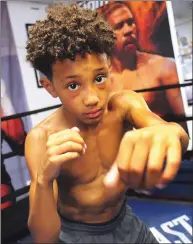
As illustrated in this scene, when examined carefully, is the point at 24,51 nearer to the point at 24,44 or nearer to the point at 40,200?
the point at 24,44

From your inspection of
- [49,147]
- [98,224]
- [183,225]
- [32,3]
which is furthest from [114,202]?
[32,3]

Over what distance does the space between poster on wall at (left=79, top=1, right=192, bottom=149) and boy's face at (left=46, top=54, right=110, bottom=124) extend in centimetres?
14

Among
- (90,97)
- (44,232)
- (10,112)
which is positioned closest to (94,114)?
(90,97)

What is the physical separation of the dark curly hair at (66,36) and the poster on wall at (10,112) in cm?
24

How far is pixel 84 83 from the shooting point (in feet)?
1.65

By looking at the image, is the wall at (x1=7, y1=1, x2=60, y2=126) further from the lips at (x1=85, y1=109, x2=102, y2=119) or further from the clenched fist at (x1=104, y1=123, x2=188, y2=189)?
the clenched fist at (x1=104, y1=123, x2=188, y2=189)

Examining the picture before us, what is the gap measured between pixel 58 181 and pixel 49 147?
9 cm

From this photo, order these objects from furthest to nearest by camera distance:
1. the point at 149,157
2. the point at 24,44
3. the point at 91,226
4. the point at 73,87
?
the point at 24,44, the point at 91,226, the point at 73,87, the point at 149,157

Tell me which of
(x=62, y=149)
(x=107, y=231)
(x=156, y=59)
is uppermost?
(x=156, y=59)

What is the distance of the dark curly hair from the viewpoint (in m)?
0.48

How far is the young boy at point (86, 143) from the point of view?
0.43m

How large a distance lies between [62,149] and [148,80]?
33 centimetres

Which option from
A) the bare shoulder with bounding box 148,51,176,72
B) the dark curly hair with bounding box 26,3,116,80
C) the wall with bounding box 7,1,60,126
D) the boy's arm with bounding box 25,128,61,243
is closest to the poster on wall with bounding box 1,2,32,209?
the wall with bounding box 7,1,60,126

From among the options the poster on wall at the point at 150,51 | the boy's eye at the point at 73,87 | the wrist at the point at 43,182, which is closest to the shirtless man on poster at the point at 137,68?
the poster on wall at the point at 150,51
